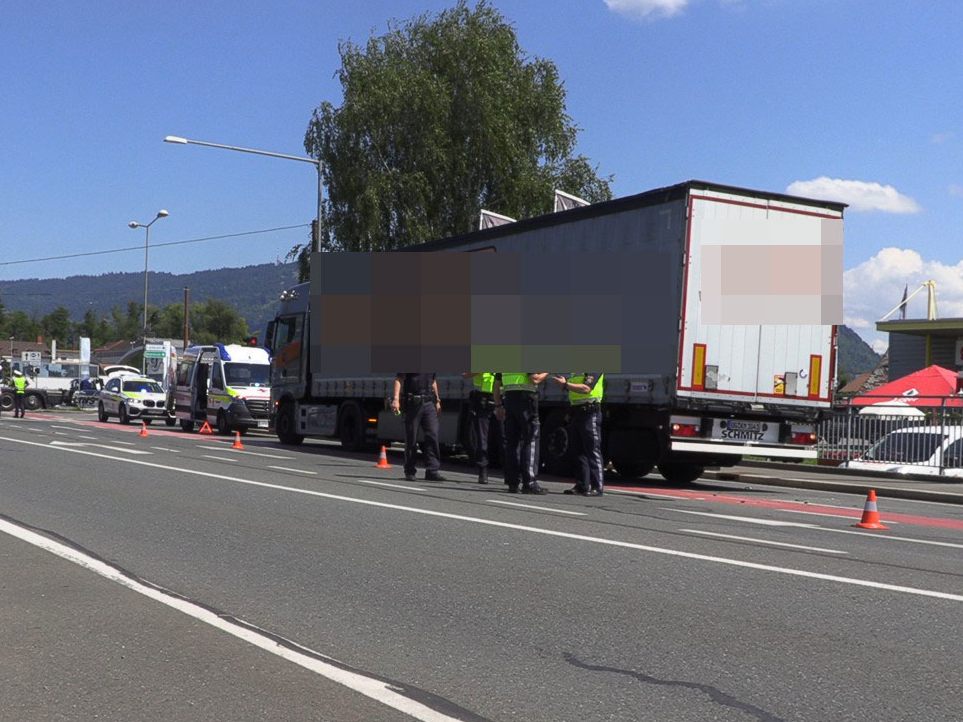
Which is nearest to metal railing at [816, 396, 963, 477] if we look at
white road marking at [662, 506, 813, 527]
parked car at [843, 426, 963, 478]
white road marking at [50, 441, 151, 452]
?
parked car at [843, 426, 963, 478]

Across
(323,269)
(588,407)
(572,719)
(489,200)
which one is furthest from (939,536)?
(489,200)

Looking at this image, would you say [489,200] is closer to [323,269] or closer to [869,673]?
[323,269]

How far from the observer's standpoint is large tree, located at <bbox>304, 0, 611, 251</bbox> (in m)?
40.5

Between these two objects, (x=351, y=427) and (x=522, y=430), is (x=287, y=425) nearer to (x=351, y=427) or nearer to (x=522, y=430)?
(x=351, y=427)

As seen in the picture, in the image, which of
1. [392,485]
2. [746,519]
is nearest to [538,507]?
[746,519]

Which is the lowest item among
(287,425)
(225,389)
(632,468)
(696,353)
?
(632,468)

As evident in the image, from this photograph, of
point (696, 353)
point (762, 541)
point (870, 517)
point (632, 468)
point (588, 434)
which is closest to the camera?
point (762, 541)

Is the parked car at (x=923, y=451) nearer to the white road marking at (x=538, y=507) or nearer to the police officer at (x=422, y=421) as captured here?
the police officer at (x=422, y=421)

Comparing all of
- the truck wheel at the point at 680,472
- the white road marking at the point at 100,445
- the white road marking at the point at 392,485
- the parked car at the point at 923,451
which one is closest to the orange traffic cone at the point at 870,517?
the white road marking at the point at 392,485

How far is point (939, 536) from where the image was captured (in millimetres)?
10719

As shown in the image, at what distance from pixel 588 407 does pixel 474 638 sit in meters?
7.56

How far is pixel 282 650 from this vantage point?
217 inches

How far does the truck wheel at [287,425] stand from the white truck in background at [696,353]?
30.1 ft

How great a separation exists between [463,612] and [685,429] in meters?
9.39
